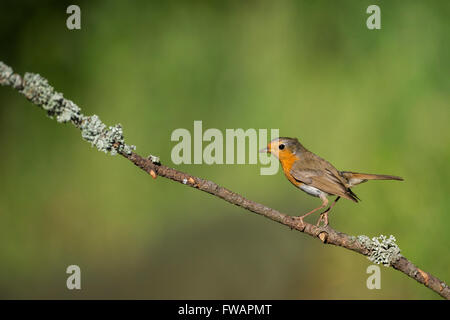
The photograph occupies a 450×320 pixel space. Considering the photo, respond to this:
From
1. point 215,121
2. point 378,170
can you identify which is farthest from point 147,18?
point 378,170

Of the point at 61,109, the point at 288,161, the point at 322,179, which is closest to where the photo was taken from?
the point at 61,109

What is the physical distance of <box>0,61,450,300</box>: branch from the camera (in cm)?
112

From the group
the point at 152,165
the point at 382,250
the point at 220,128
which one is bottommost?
the point at 382,250

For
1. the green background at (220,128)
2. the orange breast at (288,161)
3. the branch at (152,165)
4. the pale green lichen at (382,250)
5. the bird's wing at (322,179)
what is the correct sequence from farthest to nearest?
1. the green background at (220,128)
2. the orange breast at (288,161)
3. the bird's wing at (322,179)
4. the pale green lichen at (382,250)
5. the branch at (152,165)

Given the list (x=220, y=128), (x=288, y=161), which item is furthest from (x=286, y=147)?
(x=220, y=128)

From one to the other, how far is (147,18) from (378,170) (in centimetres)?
205

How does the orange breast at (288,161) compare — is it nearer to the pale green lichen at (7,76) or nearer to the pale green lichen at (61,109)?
Answer: the pale green lichen at (61,109)

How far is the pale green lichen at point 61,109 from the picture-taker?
108 centimetres

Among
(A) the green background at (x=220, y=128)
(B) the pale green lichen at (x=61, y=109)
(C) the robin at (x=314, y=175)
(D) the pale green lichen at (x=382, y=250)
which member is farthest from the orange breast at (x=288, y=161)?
(B) the pale green lichen at (x=61, y=109)

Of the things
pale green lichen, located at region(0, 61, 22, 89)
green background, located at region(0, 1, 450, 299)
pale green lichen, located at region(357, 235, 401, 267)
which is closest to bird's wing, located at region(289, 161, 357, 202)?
pale green lichen, located at region(357, 235, 401, 267)

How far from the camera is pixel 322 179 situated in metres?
2.27

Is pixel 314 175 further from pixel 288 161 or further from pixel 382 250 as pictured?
pixel 382 250

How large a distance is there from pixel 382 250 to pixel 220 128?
1.89m

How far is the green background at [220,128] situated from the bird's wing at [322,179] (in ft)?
2.53
